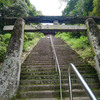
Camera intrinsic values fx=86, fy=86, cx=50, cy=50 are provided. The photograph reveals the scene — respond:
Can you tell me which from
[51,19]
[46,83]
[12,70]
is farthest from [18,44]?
[51,19]

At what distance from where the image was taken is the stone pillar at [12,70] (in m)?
2.79

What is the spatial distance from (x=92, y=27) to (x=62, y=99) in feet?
11.4

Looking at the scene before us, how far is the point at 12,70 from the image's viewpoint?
312cm

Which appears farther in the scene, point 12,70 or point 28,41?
point 28,41

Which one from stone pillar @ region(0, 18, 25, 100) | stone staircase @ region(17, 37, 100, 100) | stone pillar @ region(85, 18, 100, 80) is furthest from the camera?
stone pillar @ region(85, 18, 100, 80)

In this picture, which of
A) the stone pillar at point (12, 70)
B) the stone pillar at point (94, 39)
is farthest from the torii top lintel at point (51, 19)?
the stone pillar at point (12, 70)

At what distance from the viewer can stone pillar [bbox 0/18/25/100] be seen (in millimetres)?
2785

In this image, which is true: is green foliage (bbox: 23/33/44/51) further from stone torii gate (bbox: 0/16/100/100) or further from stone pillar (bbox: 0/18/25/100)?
stone pillar (bbox: 0/18/25/100)

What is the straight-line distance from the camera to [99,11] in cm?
712

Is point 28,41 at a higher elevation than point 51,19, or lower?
higher

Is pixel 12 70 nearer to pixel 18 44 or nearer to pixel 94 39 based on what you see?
pixel 18 44

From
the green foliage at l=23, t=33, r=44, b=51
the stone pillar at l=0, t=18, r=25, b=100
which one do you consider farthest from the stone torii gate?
the green foliage at l=23, t=33, r=44, b=51

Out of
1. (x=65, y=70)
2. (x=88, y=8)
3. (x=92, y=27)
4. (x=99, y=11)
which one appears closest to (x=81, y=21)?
(x=92, y=27)

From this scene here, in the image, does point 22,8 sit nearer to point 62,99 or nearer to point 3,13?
point 3,13
